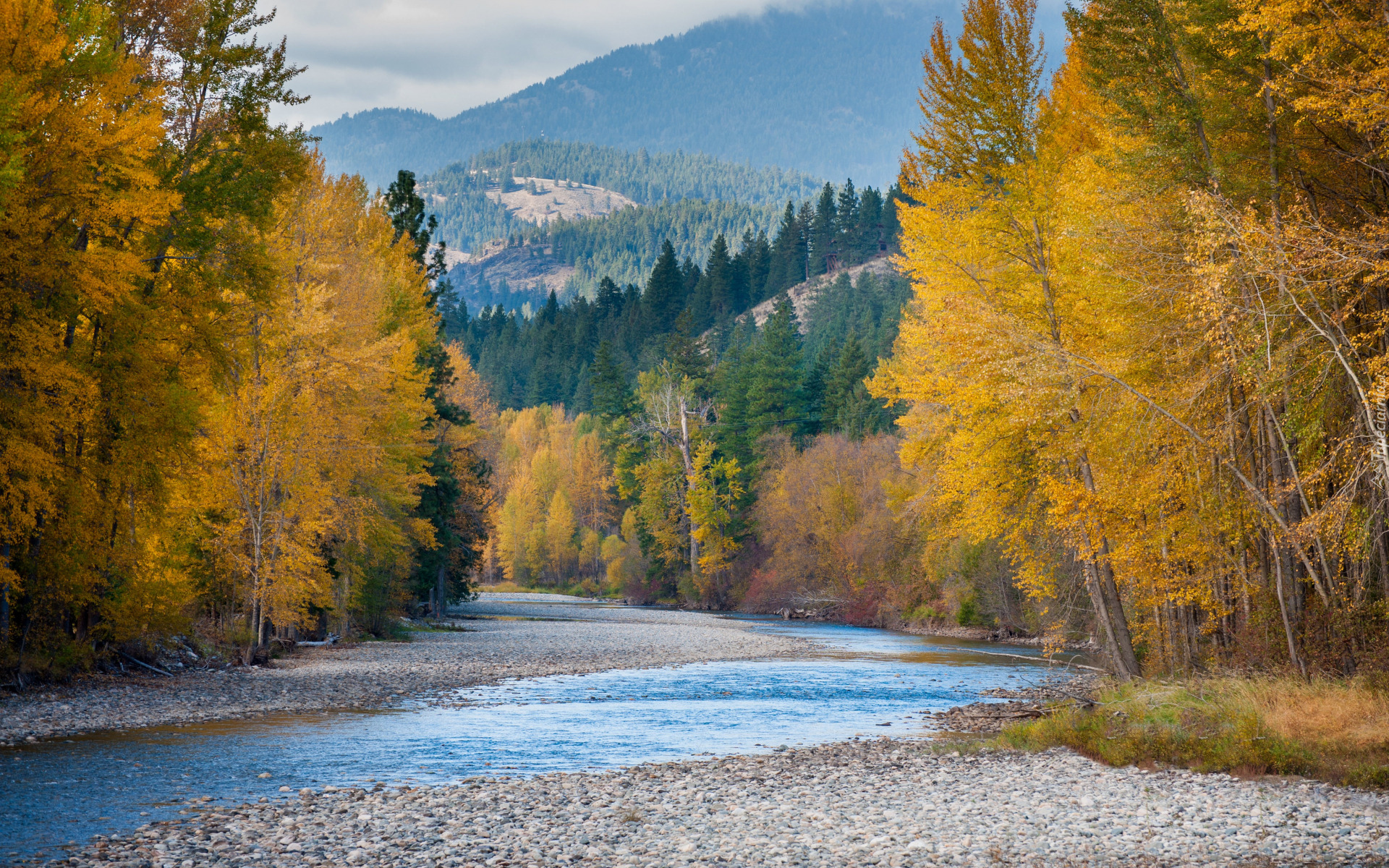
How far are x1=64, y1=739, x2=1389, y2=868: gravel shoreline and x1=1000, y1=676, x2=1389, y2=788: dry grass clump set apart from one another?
55cm

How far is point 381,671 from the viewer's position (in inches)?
957

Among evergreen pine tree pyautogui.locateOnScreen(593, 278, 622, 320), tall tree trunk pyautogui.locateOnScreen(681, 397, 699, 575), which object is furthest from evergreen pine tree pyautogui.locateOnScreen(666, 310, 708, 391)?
evergreen pine tree pyautogui.locateOnScreen(593, 278, 622, 320)

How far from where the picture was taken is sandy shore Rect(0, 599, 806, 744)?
52.9ft

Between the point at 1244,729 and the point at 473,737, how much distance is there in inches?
437

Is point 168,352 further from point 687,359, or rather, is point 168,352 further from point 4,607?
point 687,359

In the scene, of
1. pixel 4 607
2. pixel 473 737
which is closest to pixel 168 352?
pixel 4 607

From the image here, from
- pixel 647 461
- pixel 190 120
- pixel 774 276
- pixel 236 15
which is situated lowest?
pixel 647 461

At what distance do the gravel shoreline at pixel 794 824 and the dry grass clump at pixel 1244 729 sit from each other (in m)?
0.55

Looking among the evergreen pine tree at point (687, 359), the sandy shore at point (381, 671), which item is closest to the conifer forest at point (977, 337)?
the sandy shore at point (381, 671)

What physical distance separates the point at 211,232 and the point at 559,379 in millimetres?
108770

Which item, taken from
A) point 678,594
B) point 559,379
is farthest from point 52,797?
point 559,379

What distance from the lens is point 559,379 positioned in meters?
128

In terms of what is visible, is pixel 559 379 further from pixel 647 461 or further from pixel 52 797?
pixel 52 797

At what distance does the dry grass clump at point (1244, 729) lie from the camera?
11.5 metres
